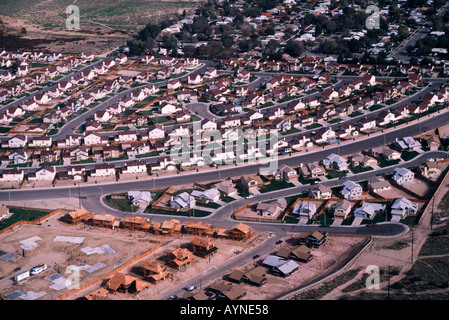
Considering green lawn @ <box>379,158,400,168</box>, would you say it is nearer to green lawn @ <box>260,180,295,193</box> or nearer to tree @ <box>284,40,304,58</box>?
green lawn @ <box>260,180,295,193</box>

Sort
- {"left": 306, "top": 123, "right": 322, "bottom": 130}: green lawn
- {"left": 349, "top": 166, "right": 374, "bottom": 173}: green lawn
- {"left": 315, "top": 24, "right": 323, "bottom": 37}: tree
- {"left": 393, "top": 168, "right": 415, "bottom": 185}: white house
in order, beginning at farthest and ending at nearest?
1. {"left": 315, "top": 24, "right": 323, "bottom": 37}: tree
2. {"left": 306, "top": 123, "right": 322, "bottom": 130}: green lawn
3. {"left": 349, "top": 166, "right": 374, "bottom": 173}: green lawn
4. {"left": 393, "top": 168, "right": 415, "bottom": 185}: white house

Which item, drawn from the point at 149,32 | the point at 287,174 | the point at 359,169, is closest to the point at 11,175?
the point at 287,174

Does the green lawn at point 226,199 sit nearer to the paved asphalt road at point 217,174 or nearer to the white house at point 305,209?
the paved asphalt road at point 217,174

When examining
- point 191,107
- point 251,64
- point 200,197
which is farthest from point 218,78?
point 200,197

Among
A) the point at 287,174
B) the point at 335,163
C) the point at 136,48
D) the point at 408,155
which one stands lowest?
the point at 287,174

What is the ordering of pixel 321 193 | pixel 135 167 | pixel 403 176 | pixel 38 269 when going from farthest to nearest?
pixel 135 167, pixel 403 176, pixel 321 193, pixel 38 269

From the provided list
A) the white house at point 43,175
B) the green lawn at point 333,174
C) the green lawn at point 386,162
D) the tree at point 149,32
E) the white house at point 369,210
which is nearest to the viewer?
the white house at point 369,210

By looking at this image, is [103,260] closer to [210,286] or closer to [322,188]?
[210,286]

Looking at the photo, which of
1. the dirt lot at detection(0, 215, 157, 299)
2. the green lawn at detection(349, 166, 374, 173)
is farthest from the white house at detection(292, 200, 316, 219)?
the dirt lot at detection(0, 215, 157, 299)

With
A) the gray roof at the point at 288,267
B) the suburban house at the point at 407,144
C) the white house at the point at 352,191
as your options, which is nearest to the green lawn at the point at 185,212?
the gray roof at the point at 288,267

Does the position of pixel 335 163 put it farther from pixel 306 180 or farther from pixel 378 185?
pixel 378 185

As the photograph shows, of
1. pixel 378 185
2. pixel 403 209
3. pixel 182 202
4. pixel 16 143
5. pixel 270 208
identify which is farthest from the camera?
pixel 16 143
